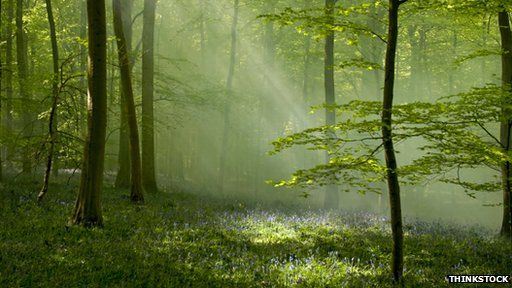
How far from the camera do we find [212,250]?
301 inches

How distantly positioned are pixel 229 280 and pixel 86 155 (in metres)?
4.57

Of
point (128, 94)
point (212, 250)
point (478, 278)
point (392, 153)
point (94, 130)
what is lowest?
point (478, 278)

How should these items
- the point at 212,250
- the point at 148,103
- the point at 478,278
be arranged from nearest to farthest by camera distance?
the point at 478,278 → the point at 212,250 → the point at 148,103

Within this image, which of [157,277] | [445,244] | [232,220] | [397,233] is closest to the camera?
[157,277]

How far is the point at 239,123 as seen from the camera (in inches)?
1596

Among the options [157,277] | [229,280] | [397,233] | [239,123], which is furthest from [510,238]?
[239,123]

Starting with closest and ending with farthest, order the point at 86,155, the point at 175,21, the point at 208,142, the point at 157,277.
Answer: the point at 157,277 → the point at 86,155 → the point at 175,21 → the point at 208,142

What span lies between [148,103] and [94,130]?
8.32 meters

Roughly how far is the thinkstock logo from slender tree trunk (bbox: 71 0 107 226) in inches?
274

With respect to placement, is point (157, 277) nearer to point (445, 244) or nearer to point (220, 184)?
point (445, 244)

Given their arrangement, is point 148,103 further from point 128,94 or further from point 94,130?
point 94,130

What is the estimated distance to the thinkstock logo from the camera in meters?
6.90

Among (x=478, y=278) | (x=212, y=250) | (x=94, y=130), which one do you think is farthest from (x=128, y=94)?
(x=478, y=278)

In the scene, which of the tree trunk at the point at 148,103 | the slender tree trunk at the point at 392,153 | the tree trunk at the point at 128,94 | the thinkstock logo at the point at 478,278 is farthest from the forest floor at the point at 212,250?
the tree trunk at the point at 148,103
